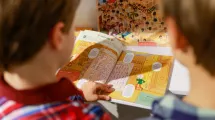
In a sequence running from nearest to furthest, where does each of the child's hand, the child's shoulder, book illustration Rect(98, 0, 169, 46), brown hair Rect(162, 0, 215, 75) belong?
1. brown hair Rect(162, 0, 215, 75)
2. the child's shoulder
3. the child's hand
4. book illustration Rect(98, 0, 169, 46)

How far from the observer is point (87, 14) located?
1.14 meters

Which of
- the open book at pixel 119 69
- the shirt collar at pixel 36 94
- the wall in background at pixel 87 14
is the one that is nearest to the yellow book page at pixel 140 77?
the open book at pixel 119 69

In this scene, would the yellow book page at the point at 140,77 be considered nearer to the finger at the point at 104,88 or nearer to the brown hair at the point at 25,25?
the finger at the point at 104,88

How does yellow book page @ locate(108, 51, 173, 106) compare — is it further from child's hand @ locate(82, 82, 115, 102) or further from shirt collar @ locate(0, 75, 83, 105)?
shirt collar @ locate(0, 75, 83, 105)

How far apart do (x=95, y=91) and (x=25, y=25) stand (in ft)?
1.37

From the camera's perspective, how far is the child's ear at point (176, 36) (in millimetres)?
474

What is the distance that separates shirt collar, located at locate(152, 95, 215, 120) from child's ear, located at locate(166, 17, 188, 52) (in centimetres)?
8

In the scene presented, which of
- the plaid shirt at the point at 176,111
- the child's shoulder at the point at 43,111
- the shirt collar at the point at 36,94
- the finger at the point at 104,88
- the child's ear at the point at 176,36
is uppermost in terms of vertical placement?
the child's ear at the point at 176,36

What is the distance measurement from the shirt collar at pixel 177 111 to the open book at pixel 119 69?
0.32m

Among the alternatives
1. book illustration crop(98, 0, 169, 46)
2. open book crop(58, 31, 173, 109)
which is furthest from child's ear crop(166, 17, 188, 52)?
book illustration crop(98, 0, 169, 46)

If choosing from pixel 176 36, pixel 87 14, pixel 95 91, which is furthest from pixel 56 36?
pixel 87 14

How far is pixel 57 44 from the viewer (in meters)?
0.54

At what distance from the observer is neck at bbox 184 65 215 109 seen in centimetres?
48

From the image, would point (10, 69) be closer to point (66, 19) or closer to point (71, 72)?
point (66, 19)
